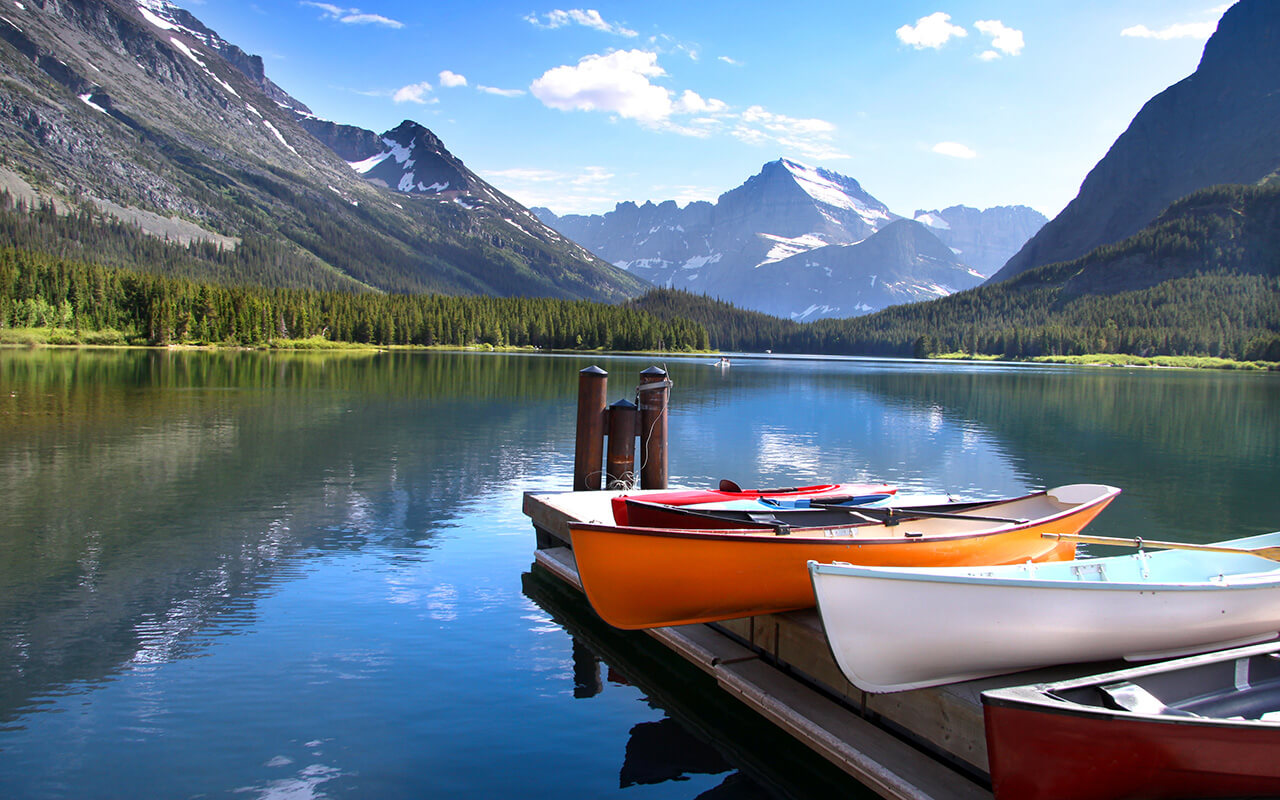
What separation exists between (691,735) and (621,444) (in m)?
8.86

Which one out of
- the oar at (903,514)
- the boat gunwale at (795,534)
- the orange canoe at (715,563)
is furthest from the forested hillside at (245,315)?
the oar at (903,514)

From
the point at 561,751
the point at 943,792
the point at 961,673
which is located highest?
the point at 961,673

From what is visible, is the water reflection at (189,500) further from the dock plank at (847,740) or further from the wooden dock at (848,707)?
the dock plank at (847,740)

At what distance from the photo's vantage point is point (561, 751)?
28.3 ft

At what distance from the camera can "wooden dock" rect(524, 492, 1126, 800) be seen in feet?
23.0

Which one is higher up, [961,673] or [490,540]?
[961,673]

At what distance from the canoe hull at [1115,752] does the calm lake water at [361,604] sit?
257 centimetres

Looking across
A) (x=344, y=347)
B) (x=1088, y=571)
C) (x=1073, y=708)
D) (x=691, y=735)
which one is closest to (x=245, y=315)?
(x=344, y=347)

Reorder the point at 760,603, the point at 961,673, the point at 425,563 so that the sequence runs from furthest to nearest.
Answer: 1. the point at 425,563
2. the point at 760,603
3. the point at 961,673

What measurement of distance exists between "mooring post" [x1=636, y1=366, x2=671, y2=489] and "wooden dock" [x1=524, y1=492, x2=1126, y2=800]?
21.9 ft

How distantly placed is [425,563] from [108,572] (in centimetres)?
529

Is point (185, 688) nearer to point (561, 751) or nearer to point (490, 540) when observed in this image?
point (561, 751)

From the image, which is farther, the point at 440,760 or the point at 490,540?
the point at 490,540

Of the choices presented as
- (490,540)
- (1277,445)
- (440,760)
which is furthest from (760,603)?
(1277,445)
